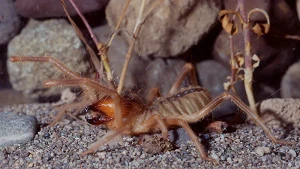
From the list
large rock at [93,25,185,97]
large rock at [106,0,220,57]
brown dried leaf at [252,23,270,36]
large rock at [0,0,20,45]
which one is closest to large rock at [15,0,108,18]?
large rock at [0,0,20,45]

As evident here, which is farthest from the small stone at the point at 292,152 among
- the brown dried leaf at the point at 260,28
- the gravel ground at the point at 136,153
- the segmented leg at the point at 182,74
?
the segmented leg at the point at 182,74

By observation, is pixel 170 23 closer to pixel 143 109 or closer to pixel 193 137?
pixel 143 109

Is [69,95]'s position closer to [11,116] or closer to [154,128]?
[11,116]

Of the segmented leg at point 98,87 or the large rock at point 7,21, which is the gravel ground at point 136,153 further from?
the large rock at point 7,21

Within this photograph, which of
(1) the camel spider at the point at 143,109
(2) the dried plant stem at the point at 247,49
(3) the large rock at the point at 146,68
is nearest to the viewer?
(1) the camel spider at the point at 143,109

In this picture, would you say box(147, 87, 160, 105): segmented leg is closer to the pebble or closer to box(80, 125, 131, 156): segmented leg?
box(80, 125, 131, 156): segmented leg

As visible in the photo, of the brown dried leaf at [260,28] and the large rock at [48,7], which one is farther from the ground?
the brown dried leaf at [260,28]
